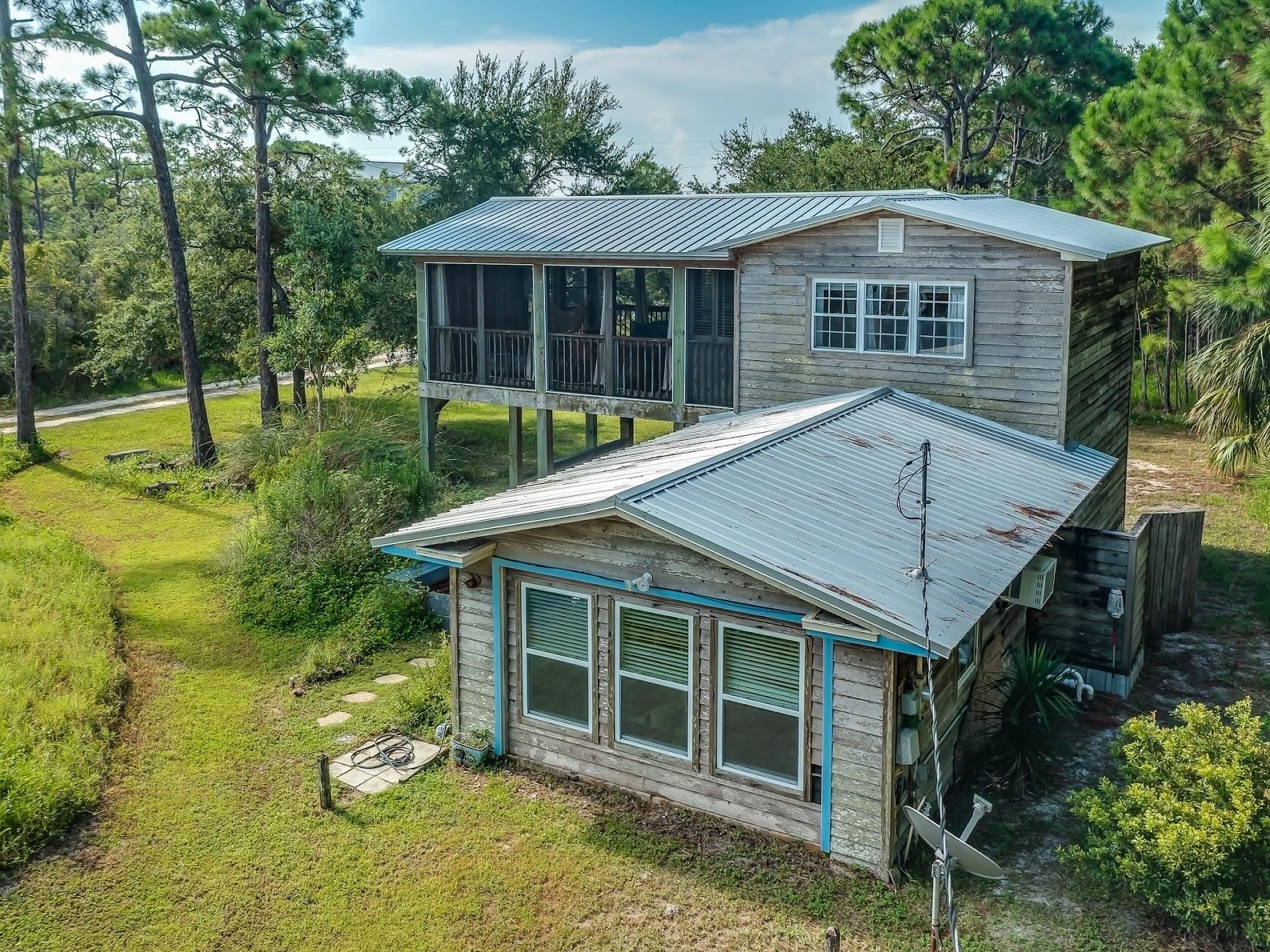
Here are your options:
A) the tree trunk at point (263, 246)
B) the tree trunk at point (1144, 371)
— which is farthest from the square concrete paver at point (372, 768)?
the tree trunk at point (1144, 371)

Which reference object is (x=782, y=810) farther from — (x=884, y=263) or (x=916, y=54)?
(x=916, y=54)

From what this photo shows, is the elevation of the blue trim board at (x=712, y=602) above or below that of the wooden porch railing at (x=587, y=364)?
below

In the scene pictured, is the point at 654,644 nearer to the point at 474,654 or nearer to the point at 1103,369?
the point at 474,654

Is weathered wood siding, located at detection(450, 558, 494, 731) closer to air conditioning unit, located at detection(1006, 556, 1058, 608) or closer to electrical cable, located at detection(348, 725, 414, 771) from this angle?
electrical cable, located at detection(348, 725, 414, 771)

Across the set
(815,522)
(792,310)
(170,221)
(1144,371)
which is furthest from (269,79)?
(1144,371)

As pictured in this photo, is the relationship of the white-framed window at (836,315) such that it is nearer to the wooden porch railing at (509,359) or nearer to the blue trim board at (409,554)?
the wooden porch railing at (509,359)
